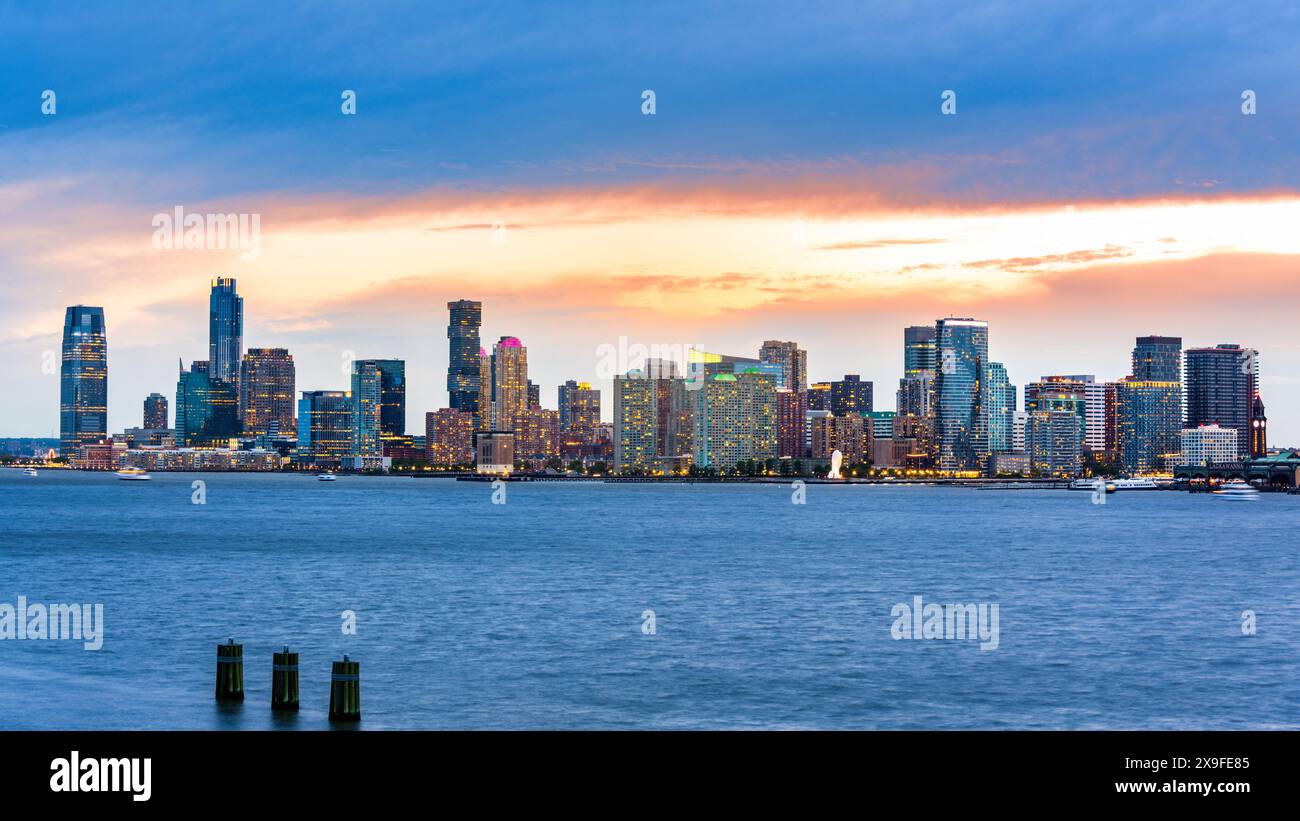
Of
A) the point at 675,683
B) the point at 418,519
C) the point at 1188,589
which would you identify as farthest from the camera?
the point at 418,519

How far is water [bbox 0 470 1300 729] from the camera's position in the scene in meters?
31.0

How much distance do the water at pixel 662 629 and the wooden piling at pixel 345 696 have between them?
1.82 feet

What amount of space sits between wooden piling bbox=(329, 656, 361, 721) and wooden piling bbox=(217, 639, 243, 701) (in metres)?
3.25

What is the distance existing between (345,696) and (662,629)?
69.1 feet

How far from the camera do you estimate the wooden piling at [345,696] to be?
25.6 meters

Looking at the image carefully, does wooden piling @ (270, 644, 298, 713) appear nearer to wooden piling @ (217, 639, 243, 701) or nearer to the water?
the water

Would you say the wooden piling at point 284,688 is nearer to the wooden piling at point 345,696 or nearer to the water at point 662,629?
the water at point 662,629

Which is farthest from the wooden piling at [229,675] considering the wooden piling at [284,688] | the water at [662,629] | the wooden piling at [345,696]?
the wooden piling at [345,696]
